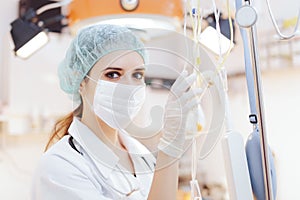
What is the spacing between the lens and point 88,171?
39.0 inches

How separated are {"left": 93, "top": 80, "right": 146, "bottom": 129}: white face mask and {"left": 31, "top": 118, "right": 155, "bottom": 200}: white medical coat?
0.28 feet

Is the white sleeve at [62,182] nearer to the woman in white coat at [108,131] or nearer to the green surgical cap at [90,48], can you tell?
the woman in white coat at [108,131]

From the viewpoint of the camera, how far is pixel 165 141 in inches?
31.6

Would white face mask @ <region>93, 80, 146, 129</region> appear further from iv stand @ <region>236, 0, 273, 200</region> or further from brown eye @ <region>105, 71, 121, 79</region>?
iv stand @ <region>236, 0, 273, 200</region>

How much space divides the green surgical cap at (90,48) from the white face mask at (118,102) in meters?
0.10

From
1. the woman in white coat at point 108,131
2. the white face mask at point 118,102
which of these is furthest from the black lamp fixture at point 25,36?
the white face mask at point 118,102

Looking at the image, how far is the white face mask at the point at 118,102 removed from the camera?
85 centimetres

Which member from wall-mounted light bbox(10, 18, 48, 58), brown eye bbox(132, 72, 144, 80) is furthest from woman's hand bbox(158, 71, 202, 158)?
wall-mounted light bbox(10, 18, 48, 58)

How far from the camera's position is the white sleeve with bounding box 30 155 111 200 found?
91cm

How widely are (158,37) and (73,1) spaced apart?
0.59m

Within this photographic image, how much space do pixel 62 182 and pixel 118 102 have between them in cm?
27

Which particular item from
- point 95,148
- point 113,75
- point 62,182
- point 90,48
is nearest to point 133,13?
point 90,48

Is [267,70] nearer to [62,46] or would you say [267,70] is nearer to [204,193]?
[204,193]

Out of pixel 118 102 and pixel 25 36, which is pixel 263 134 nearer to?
pixel 118 102
